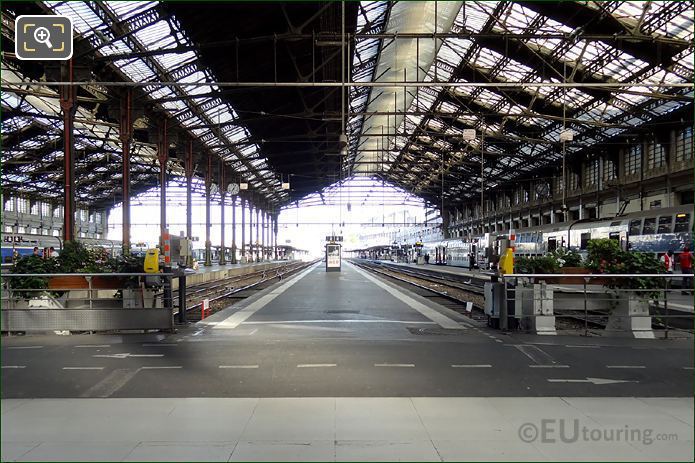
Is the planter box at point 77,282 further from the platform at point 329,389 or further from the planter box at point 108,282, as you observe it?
the platform at point 329,389

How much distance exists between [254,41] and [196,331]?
14.2m

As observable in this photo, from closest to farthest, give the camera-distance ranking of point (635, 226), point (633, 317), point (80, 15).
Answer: point (633, 317), point (80, 15), point (635, 226)

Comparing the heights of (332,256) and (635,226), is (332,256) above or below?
below

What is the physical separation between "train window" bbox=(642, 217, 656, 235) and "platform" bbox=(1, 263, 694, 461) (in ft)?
59.5

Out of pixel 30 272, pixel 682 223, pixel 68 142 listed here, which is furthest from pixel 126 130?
pixel 682 223

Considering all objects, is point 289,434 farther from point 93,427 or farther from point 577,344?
point 577,344

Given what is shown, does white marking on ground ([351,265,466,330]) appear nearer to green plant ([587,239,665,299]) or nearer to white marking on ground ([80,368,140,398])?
green plant ([587,239,665,299])

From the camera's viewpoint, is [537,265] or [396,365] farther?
[537,265]

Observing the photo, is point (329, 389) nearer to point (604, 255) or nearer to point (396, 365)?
point (396, 365)

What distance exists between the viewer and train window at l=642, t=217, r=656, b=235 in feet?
78.2

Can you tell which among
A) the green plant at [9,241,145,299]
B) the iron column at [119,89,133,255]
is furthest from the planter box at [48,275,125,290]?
the iron column at [119,89,133,255]

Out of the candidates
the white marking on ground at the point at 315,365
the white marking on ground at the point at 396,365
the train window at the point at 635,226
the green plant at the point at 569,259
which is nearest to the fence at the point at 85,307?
the white marking on ground at the point at 315,365

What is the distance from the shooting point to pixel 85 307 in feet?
31.9

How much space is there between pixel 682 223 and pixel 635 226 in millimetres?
3850
